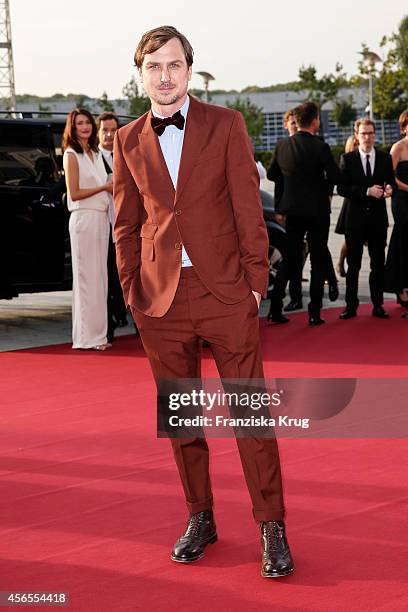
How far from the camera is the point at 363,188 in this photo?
1064 cm

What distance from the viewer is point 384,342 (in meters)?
9.38

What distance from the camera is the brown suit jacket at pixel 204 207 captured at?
4.09 metres

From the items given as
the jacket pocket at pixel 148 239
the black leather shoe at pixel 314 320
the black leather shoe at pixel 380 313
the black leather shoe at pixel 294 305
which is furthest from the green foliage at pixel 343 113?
the jacket pocket at pixel 148 239

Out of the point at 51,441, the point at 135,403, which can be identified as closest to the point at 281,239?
the point at 135,403

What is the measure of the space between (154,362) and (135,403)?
10.0 feet

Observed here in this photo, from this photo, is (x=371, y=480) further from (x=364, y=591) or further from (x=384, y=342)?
(x=384, y=342)

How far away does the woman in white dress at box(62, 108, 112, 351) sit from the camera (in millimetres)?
9320

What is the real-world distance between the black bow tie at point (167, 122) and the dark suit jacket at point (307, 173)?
6.27m

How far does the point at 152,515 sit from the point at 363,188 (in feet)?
20.7

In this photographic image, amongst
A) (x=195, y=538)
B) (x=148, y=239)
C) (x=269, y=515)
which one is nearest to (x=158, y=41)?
(x=148, y=239)

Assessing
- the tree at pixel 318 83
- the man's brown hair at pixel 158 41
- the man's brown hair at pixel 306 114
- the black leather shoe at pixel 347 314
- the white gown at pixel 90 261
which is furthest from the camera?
the tree at pixel 318 83

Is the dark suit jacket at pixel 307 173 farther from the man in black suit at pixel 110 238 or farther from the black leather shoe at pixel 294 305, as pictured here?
the man in black suit at pixel 110 238

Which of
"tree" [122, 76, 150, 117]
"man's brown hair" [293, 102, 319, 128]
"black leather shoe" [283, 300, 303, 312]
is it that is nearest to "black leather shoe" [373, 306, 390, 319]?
"black leather shoe" [283, 300, 303, 312]

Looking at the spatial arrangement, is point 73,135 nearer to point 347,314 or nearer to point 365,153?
point 365,153
